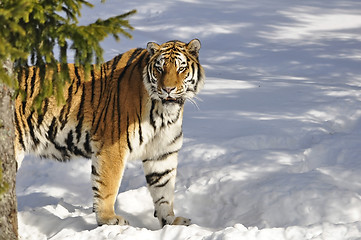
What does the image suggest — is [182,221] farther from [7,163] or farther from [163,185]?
[7,163]

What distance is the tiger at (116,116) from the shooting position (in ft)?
16.6

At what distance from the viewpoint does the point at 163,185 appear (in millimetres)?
5621

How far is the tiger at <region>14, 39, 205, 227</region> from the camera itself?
16.6 feet

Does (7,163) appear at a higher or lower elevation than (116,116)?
higher

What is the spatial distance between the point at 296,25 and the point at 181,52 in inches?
387

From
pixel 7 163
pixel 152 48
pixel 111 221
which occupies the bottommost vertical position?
pixel 111 221

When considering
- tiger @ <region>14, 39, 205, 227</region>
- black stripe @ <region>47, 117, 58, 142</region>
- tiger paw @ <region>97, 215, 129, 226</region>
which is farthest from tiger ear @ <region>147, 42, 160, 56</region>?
tiger paw @ <region>97, 215, 129, 226</region>

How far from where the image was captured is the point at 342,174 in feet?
20.7

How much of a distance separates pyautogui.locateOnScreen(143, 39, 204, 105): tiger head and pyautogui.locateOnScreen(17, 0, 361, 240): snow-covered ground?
1.08 meters

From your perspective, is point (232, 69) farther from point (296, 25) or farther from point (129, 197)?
point (129, 197)

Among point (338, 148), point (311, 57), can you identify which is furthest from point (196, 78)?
point (311, 57)

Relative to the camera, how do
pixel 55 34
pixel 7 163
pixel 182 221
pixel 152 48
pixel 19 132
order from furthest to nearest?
pixel 182 221
pixel 19 132
pixel 152 48
pixel 7 163
pixel 55 34

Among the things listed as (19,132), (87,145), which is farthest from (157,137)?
(19,132)

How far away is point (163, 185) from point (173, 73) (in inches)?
46.7
